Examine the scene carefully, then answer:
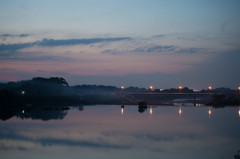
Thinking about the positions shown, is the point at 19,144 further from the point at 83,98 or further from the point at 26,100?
the point at 83,98

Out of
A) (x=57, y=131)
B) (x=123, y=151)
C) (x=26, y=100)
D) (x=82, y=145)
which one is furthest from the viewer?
(x=26, y=100)

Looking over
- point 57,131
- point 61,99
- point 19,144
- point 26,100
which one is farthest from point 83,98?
point 19,144

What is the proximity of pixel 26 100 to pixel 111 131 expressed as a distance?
53785 mm

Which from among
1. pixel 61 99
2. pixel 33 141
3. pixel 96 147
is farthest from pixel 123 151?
pixel 61 99

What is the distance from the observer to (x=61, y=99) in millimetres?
90625

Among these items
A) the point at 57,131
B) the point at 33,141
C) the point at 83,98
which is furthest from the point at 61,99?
the point at 33,141

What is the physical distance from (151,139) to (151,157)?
23.2ft

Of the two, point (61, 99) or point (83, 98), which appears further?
point (83, 98)

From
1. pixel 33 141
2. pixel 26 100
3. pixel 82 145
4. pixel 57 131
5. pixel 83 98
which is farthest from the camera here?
pixel 83 98

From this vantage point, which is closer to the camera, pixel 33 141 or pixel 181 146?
pixel 181 146

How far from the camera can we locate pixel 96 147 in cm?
2423

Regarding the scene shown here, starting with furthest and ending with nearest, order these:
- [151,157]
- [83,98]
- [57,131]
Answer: [83,98] < [57,131] < [151,157]

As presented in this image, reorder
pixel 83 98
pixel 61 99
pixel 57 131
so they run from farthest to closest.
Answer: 1. pixel 83 98
2. pixel 61 99
3. pixel 57 131

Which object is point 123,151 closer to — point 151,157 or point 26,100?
point 151,157
